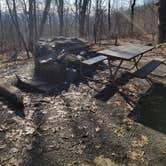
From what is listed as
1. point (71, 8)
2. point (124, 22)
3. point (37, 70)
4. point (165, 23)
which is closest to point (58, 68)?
point (37, 70)

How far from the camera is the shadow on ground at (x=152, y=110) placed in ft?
14.7

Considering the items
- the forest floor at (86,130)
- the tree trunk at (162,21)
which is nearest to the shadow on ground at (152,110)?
the forest floor at (86,130)

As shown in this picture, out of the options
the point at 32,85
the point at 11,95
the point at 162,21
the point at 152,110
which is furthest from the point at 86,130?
the point at 162,21

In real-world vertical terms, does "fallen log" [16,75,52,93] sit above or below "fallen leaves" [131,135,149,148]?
above

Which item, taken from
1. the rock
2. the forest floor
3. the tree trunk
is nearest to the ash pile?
the rock

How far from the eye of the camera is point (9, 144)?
3863 mm

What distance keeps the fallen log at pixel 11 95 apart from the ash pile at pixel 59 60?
1.09 meters

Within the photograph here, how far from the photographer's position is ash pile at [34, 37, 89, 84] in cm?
648

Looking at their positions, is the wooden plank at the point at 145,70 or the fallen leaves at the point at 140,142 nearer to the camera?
the fallen leaves at the point at 140,142

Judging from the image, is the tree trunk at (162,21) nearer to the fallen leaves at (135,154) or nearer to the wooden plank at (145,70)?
the wooden plank at (145,70)

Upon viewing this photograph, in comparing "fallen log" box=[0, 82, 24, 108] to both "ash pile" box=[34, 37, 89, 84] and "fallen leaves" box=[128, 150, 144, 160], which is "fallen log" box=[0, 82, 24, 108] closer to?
"ash pile" box=[34, 37, 89, 84]

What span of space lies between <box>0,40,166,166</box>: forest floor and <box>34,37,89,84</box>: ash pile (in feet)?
2.06

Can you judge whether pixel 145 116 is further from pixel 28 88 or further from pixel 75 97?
pixel 28 88

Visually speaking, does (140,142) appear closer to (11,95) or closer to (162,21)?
(11,95)
